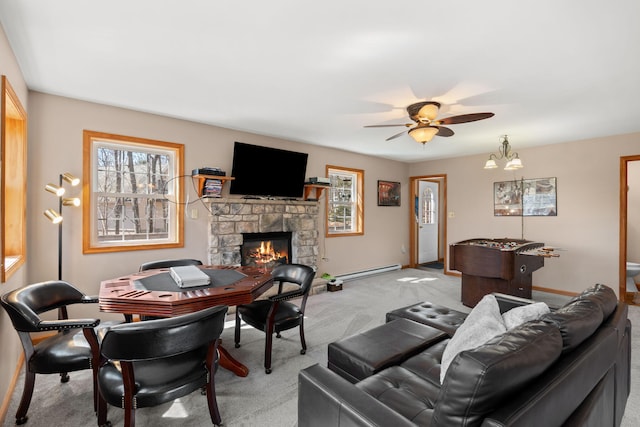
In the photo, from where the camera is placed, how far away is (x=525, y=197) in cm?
537

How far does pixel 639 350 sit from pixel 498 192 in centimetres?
330

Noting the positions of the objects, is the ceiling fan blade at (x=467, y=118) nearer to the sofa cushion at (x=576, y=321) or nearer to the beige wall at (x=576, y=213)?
the sofa cushion at (x=576, y=321)

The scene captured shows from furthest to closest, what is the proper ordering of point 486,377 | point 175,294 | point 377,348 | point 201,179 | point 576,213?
point 576,213 < point 201,179 < point 175,294 < point 377,348 < point 486,377

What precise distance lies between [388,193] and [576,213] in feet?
10.3

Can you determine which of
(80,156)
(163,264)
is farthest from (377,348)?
(80,156)

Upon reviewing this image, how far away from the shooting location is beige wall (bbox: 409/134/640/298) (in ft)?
14.9

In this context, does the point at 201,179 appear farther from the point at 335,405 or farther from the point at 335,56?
the point at 335,405

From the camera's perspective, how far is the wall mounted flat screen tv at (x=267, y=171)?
4.27m

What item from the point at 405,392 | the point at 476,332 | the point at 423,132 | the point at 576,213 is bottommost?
the point at 405,392

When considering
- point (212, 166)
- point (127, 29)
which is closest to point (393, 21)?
point (127, 29)

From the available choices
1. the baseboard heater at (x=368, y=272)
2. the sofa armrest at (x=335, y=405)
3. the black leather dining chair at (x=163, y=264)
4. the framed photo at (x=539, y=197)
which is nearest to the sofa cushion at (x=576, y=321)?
the sofa armrest at (x=335, y=405)

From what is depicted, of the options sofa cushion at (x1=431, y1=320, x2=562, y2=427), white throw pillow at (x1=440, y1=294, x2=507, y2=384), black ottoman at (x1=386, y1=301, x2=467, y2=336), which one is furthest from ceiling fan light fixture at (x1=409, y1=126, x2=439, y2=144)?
sofa cushion at (x1=431, y1=320, x2=562, y2=427)

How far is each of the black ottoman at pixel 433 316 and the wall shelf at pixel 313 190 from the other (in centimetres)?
272

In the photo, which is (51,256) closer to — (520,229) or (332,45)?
(332,45)
